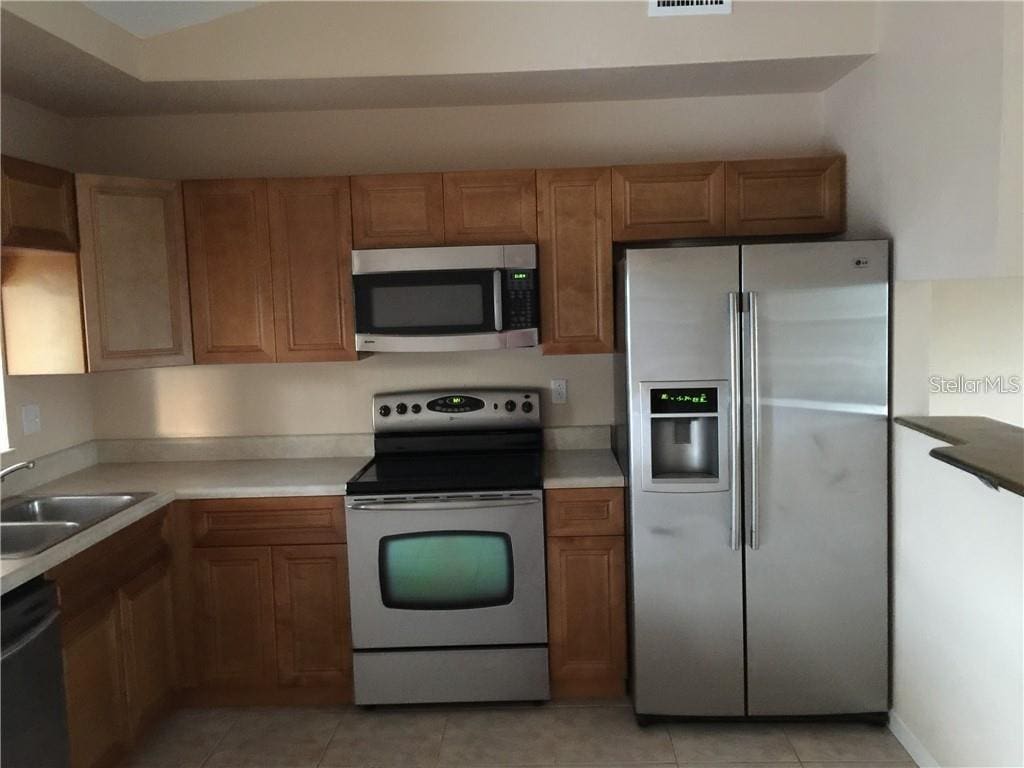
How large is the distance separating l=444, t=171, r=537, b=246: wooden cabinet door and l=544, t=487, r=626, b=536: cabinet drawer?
983mm

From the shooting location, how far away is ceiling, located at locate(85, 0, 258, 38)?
9.12ft

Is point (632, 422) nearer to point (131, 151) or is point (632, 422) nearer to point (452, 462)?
point (452, 462)

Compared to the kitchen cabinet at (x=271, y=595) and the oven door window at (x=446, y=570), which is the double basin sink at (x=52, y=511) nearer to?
the kitchen cabinet at (x=271, y=595)

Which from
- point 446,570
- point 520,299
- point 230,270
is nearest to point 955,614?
point 446,570

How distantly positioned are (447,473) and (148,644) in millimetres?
1193

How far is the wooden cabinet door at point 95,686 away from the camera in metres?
2.52

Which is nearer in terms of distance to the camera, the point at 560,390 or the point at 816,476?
the point at 816,476

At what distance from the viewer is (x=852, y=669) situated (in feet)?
9.79

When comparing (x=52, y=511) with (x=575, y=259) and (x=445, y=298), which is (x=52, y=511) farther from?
(x=575, y=259)

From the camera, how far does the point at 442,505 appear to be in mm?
3127

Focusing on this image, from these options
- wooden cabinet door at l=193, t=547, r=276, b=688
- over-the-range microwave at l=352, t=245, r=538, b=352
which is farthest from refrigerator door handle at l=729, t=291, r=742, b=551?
wooden cabinet door at l=193, t=547, r=276, b=688

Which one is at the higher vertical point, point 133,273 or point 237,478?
point 133,273

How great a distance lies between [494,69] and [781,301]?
1.28 meters

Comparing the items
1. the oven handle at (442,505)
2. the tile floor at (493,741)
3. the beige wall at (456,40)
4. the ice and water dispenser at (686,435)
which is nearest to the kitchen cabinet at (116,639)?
the tile floor at (493,741)
